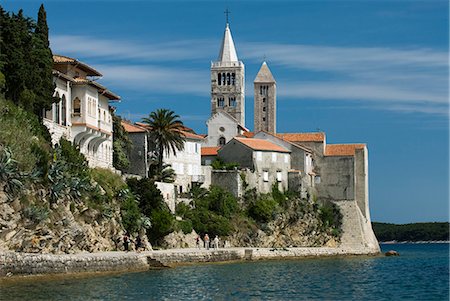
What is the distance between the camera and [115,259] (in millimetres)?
49719

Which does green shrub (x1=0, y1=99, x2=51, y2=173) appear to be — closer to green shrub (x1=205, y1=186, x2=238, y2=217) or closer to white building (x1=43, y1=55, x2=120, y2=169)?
white building (x1=43, y1=55, x2=120, y2=169)

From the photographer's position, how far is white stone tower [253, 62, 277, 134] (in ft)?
358

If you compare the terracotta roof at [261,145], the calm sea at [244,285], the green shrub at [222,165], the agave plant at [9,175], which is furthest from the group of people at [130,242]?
the terracotta roof at [261,145]

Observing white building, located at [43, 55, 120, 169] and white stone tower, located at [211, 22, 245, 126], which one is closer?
white building, located at [43, 55, 120, 169]

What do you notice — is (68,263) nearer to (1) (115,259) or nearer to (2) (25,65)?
(1) (115,259)

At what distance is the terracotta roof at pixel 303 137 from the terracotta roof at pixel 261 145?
11.2 feet

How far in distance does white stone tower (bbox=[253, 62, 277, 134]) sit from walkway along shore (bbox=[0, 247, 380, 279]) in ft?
118

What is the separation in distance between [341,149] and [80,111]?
123 feet

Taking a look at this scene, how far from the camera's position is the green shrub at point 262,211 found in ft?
259

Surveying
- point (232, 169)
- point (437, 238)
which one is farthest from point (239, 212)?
point (437, 238)

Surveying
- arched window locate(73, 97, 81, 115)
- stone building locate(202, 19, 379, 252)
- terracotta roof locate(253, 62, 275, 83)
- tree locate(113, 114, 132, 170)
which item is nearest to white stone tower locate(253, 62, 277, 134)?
terracotta roof locate(253, 62, 275, 83)

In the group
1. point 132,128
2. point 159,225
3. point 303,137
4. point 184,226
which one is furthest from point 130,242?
point 303,137

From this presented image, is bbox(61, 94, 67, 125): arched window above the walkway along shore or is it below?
above

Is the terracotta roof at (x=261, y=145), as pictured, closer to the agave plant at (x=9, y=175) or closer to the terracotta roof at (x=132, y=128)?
the terracotta roof at (x=132, y=128)
